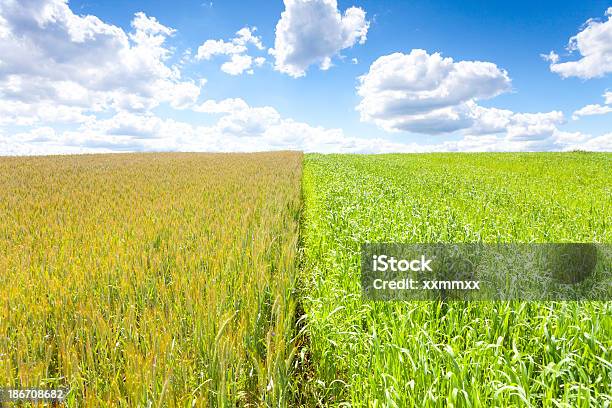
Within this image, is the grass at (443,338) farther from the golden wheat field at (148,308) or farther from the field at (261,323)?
the golden wheat field at (148,308)

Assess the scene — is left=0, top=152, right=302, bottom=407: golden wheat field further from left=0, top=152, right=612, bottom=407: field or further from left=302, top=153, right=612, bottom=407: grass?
left=302, top=153, right=612, bottom=407: grass

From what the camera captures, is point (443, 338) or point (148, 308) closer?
point (443, 338)

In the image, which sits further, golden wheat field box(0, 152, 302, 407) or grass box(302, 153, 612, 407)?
golden wheat field box(0, 152, 302, 407)

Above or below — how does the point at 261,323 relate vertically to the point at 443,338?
above

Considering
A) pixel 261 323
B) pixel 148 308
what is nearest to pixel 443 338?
pixel 261 323

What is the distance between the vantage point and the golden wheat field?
97.0 inches

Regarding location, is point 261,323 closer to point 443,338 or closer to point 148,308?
point 148,308

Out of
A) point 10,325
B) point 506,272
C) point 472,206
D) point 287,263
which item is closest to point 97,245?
point 10,325

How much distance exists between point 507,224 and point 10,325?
834cm

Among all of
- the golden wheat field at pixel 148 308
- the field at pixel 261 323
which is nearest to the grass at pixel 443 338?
the field at pixel 261 323

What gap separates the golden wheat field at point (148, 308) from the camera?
246cm

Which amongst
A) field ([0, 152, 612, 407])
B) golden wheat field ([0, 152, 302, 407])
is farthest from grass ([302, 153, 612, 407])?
golden wheat field ([0, 152, 302, 407])

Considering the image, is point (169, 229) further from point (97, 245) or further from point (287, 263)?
point (287, 263)

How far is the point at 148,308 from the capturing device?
11.6 feet
